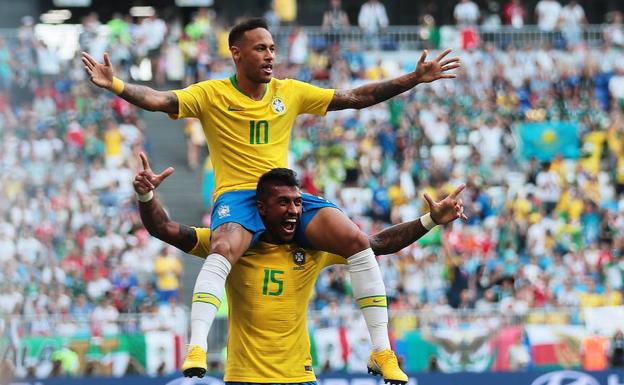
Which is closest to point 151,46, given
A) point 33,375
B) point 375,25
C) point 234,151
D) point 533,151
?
point 375,25

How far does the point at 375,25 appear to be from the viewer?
1117 inches

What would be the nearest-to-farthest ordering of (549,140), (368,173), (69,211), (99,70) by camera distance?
(99,70) < (69,211) < (368,173) < (549,140)

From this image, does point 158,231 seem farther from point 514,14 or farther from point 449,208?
point 514,14

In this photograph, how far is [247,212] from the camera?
9.71 meters

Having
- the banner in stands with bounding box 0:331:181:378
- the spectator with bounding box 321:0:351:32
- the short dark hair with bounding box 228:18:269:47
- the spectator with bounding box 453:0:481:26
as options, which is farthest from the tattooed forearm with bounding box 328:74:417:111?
the spectator with bounding box 453:0:481:26

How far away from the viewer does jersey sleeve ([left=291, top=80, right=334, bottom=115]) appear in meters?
10.2

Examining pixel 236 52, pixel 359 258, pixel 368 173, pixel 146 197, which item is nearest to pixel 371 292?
pixel 359 258

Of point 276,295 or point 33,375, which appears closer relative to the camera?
point 276,295

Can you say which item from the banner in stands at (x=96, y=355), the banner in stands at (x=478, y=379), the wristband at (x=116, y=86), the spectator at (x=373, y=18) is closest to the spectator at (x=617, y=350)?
the banner in stands at (x=478, y=379)

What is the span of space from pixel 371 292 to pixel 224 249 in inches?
44.0

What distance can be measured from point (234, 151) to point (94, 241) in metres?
11.6

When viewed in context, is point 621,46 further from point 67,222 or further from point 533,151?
point 67,222

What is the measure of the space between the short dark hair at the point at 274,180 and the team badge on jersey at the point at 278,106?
0.53 m

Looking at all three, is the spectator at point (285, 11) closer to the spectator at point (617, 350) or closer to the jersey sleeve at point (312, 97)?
the spectator at point (617, 350)
